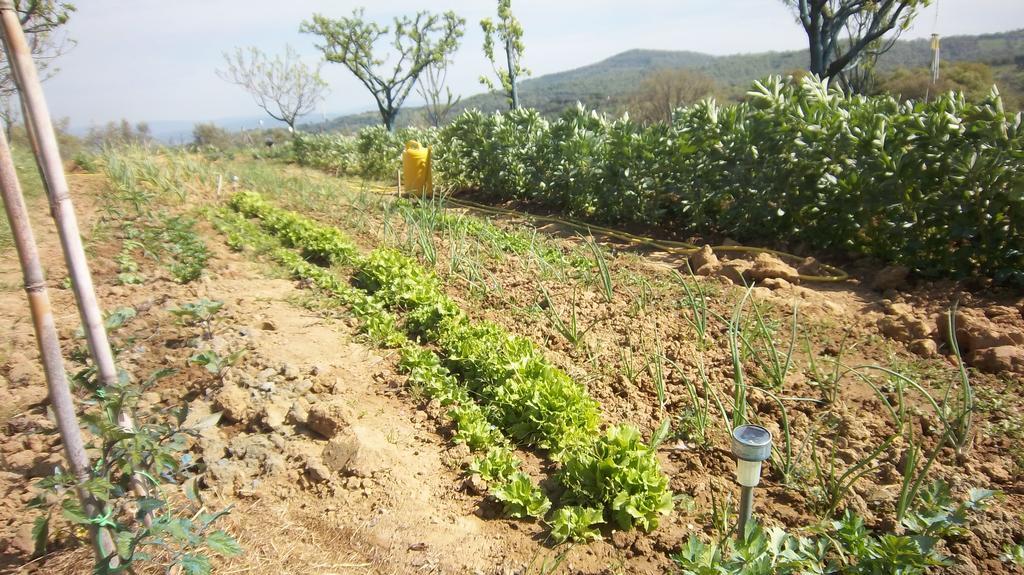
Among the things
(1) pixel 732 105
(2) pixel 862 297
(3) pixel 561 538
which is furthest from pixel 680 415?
(1) pixel 732 105

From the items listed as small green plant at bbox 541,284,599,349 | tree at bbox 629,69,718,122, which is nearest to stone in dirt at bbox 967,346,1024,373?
small green plant at bbox 541,284,599,349

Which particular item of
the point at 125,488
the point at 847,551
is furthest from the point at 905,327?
the point at 125,488

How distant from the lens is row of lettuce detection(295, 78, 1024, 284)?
4238 mm

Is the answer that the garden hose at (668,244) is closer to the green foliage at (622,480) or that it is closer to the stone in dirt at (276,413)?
the green foliage at (622,480)

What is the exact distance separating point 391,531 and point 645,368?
1.68m

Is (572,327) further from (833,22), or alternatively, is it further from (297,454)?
(833,22)

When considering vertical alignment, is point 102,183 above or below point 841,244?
above

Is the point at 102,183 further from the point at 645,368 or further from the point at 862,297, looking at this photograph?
the point at 862,297

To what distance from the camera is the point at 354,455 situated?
8.61ft

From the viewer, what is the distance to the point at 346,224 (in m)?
6.54

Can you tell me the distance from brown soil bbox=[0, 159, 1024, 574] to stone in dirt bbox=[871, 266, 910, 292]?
56 mm

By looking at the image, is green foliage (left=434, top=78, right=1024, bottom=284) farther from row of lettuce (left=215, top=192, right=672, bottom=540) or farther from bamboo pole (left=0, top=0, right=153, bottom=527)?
bamboo pole (left=0, top=0, right=153, bottom=527)

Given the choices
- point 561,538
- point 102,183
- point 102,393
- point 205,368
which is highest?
point 102,183

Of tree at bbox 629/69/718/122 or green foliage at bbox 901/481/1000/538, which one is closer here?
green foliage at bbox 901/481/1000/538
